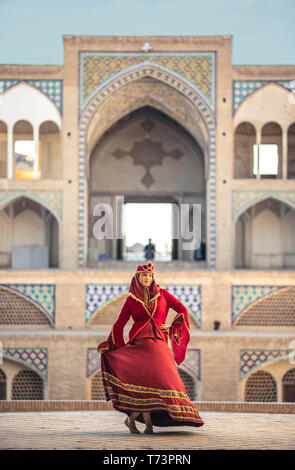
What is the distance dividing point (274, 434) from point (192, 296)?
6454 millimetres

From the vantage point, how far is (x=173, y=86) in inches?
463

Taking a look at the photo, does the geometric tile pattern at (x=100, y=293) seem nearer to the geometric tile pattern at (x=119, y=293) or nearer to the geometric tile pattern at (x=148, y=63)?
the geometric tile pattern at (x=119, y=293)

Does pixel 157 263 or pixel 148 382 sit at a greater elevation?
pixel 157 263

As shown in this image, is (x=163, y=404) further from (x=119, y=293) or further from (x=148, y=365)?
(x=119, y=293)

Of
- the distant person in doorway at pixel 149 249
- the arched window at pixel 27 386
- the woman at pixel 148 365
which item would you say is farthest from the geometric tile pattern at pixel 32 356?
the woman at pixel 148 365

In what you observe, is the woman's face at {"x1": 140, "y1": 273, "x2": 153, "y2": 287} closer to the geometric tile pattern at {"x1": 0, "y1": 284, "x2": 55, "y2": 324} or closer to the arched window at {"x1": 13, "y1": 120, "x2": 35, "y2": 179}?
the geometric tile pattern at {"x1": 0, "y1": 284, "x2": 55, "y2": 324}

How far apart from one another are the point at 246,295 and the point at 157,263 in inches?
117

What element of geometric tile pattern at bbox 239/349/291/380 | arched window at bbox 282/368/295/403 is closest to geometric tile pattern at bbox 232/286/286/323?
geometric tile pattern at bbox 239/349/291/380

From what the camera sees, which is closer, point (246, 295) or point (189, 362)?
point (189, 362)

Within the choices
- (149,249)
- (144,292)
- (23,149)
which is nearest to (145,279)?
(144,292)

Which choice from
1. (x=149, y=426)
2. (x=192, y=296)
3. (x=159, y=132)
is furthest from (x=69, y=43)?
(x=149, y=426)

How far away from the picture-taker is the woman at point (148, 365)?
4234 mm

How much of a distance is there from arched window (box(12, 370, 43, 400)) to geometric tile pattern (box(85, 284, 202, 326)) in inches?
59.3
